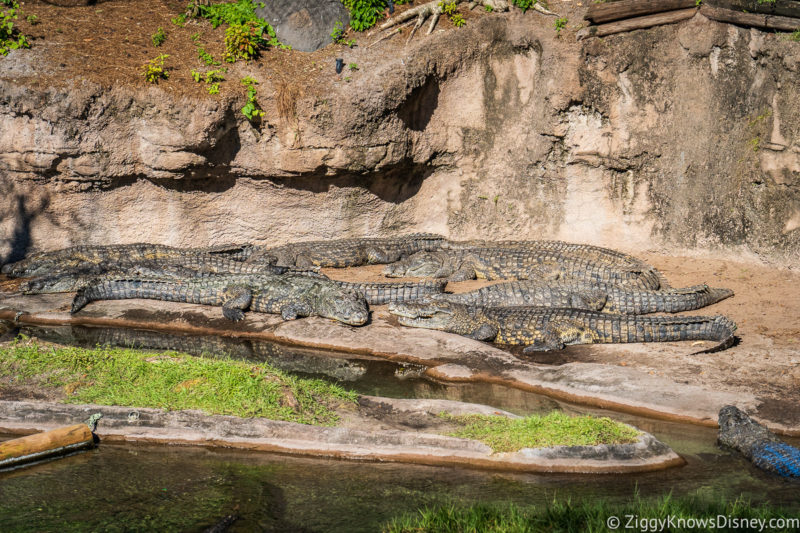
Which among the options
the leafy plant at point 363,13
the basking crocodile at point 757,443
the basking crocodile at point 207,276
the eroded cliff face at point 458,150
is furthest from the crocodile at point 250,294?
the leafy plant at point 363,13

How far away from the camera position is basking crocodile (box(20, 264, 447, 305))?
930 centimetres

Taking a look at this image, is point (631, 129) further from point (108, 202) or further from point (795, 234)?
point (108, 202)

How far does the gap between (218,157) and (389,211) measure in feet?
9.00

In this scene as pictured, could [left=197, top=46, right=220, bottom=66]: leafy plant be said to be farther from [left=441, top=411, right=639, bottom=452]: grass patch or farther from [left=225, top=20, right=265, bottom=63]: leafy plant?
[left=441, top=411, right=639, bottom=452]: grass patch

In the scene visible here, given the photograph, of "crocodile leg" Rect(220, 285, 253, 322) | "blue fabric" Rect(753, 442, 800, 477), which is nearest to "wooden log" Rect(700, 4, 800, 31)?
"blue fabric" Rect(753, 442, 800, 477)

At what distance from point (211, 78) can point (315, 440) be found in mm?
6965

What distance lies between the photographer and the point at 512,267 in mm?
10477

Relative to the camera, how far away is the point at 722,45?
Answer: 1027 cm

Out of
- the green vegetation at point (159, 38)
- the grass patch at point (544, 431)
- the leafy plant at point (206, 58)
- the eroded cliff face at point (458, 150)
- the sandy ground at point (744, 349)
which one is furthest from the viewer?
the green vegetation at point (159, 38)

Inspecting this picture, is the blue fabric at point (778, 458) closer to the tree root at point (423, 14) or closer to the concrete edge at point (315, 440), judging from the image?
the concrete edge at point (315, 440)

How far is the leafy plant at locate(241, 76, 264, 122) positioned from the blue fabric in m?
7.92

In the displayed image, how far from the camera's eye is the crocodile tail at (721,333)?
7410 millimetres

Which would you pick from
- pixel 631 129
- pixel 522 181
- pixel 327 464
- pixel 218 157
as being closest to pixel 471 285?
pixel 522 181

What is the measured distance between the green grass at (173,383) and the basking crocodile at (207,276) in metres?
2.61
